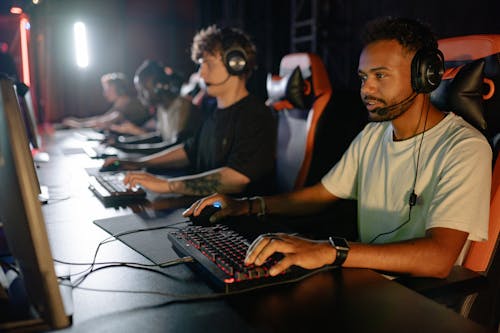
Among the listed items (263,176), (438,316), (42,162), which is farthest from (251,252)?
(42,162)

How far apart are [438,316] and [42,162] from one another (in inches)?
82.8

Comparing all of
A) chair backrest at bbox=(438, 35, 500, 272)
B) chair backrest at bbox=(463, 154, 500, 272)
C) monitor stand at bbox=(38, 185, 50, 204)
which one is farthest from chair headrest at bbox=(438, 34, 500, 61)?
monitor stand at bbox=(38, 185, 50, 204)

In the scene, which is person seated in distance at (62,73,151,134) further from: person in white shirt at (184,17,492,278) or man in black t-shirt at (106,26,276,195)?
person in white shirt at (184,17,492,278)

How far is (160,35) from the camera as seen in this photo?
23.8 feet

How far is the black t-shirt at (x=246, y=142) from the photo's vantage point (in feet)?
6.15

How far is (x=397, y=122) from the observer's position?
4.34 ft

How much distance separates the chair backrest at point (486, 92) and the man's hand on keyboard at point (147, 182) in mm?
959

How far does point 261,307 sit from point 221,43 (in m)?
1.48

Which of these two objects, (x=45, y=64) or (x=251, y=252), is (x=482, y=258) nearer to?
(x=251, y=252)

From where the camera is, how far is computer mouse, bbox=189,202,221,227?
4.18 feet

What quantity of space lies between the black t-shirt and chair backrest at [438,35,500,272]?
758mm

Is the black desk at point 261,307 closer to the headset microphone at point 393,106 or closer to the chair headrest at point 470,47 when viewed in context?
the headset microphone at point 393,106

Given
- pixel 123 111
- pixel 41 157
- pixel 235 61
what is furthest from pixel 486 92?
pixel 123 111

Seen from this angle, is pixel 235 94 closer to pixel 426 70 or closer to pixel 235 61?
pixel 235 61
